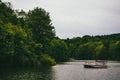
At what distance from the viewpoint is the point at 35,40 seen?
365ft

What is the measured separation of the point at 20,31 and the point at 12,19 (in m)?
11.2

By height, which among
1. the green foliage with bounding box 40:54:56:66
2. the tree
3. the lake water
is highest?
the tree

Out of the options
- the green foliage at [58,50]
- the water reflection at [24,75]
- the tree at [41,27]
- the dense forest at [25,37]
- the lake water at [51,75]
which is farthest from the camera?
the green foliage at [58,50]

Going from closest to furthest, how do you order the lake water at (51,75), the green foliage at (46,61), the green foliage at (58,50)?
the lake water at (51,75) < the green foliage at (46,61) < the green foliage at (58,50)

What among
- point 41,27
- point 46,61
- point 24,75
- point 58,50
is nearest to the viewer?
point 24,75

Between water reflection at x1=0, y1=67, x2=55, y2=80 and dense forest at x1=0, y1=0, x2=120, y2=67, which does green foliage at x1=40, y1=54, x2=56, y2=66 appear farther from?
water reflection at x1=0, y1=67, x2=55, y2=80

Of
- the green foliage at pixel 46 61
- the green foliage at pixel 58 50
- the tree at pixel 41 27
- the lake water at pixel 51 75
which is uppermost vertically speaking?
the tree at pixel 41 27

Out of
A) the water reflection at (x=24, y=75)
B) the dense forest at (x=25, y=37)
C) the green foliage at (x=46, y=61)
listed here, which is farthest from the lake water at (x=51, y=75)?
the green foliage at (x=46, y=61)

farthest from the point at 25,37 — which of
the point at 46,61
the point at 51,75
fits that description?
the point at 51,75

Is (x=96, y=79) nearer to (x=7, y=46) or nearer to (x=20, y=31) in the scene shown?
(x=7, y=46)

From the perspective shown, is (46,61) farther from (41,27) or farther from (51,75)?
(51,75)

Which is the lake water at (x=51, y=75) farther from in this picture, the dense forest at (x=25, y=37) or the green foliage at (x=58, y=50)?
the green foliage at (x=58, y=50)

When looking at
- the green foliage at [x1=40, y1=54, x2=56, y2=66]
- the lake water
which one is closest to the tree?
the green foliage at [x1=40, y1=54, x2=56, y2=66]

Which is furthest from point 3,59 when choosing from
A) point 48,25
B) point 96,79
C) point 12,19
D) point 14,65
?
point 96,79
